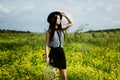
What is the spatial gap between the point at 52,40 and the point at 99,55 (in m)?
8.40

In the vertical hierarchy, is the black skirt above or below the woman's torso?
below

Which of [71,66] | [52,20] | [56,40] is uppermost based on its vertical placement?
[52,20]

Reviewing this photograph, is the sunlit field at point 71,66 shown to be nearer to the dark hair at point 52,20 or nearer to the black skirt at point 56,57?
the black skirt at point 56,57

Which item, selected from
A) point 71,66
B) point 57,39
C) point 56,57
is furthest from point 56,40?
point 71,66

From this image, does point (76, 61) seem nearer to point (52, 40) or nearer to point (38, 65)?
point (38, 65)

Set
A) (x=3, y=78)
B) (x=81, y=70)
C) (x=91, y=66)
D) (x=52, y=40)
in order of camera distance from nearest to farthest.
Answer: (x=52, y=40) → (x=3, y=78) → (x=81, y=70) → (x=91, y=66)

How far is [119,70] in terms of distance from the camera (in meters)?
14.1

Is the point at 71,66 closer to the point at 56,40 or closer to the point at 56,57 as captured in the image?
Answer: the point at 56,57

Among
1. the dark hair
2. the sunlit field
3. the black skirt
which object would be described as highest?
the dark hair

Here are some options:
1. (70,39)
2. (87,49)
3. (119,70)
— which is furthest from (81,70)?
(70,39)

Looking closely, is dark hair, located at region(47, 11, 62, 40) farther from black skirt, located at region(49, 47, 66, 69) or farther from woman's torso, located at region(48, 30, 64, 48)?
black skirt, located at region(49, 47, 66, 69)

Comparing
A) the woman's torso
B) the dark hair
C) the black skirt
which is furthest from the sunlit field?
the dark hair

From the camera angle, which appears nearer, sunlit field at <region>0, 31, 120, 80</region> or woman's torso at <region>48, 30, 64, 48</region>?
woman's torso at <region>48, 30, 64, 48</region>

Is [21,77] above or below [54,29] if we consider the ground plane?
below
